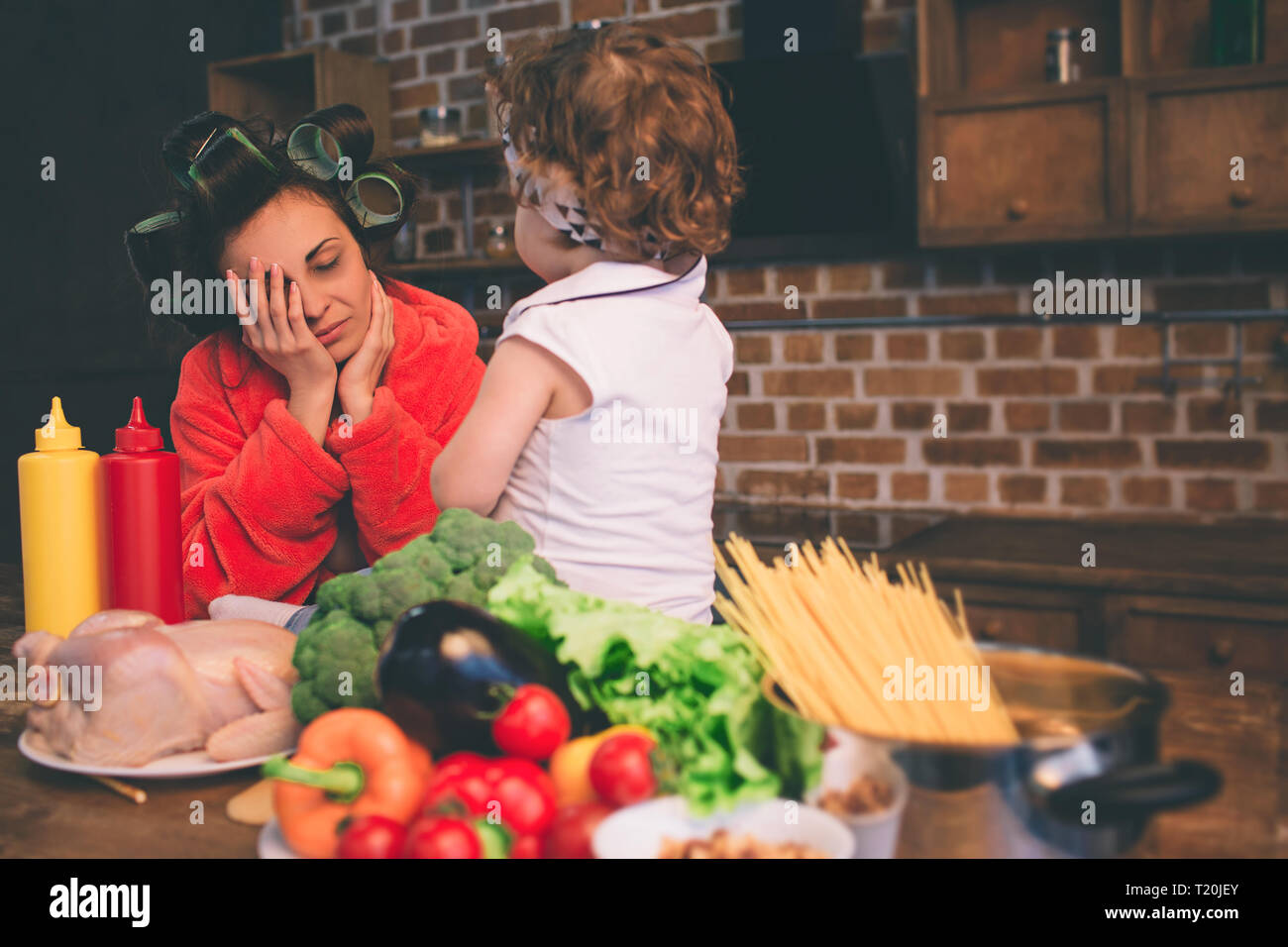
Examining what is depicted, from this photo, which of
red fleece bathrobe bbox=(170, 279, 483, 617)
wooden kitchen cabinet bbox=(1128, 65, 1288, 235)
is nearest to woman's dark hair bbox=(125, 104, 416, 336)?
red fleece bathrobe bbox=(170, 279, 483, 617)

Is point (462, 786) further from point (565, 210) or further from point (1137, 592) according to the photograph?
point (1137, 592)

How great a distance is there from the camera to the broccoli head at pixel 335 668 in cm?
74

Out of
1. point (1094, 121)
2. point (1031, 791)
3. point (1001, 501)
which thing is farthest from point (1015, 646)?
point (1001, 501)

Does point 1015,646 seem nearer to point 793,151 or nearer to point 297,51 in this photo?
point 793,151

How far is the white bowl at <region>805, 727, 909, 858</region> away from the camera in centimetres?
55

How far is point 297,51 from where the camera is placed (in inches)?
115

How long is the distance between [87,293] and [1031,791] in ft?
10.2

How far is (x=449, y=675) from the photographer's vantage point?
26.1 inches

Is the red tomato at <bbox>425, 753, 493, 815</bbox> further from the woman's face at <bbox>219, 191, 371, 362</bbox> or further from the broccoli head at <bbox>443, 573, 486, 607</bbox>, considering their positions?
the woman's face at <bbox>219, 191, 371, 362</bbox>

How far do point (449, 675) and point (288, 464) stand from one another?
2.47ft

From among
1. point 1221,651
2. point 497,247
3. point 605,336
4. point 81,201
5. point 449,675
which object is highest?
point 81,201

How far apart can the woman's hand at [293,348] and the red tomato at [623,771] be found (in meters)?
0.88

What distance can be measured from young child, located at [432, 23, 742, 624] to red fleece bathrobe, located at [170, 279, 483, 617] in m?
0.37

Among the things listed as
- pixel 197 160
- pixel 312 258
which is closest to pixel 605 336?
pixel 312 258
